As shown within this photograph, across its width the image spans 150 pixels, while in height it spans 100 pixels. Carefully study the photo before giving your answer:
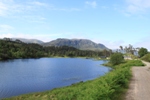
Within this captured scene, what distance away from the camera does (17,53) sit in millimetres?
189125

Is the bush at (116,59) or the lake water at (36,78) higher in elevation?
the bush at (116,59)

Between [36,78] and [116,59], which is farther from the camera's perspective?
[116,59]

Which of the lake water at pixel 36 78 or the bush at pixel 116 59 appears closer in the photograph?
the lake water at pixel 36 78

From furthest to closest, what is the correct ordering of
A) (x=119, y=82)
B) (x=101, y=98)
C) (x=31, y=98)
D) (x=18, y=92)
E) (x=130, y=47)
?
(x=130, y=47)
(x=18, y=92)
(x=31, y=98)
(x=119, y=82)
(x=101, y=98)

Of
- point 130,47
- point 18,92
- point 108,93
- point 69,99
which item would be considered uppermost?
point 130,47

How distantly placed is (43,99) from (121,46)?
17390 centimetres

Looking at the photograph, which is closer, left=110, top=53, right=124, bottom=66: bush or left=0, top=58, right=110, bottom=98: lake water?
left=0, top=58, right=110, bottom=98: lake water

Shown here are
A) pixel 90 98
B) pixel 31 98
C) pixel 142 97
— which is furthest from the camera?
pixel 31 98

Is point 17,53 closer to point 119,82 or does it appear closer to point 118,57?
Result: point 118,57

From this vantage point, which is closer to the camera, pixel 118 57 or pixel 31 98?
pixel 31 98

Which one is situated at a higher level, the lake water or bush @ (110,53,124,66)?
bush @ (110,53,124,66)

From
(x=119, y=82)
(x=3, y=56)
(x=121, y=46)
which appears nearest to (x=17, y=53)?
(x=3, y=56)

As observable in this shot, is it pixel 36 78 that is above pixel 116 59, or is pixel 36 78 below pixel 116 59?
below

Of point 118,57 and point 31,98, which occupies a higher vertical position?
point 118,57
